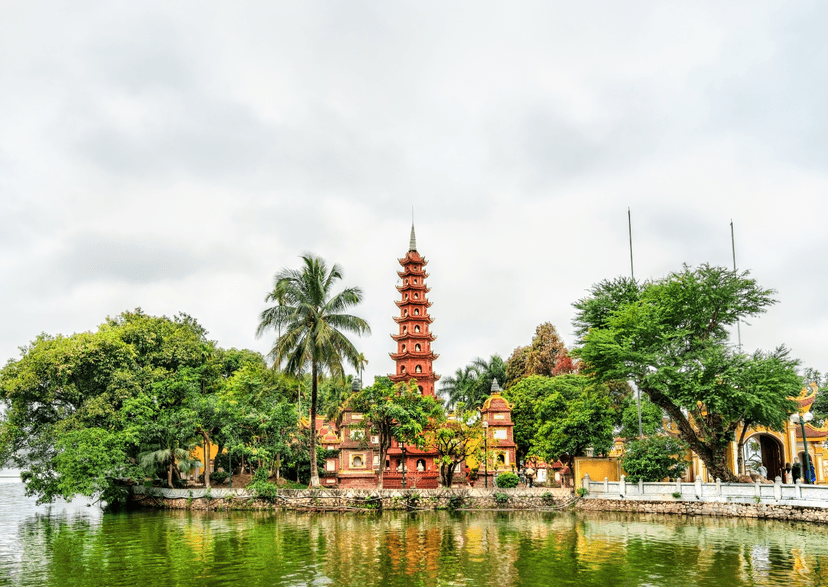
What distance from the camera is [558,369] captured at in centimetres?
6456

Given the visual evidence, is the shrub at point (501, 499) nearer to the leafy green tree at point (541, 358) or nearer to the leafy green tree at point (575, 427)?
the leafy green tree at point (575, 427)

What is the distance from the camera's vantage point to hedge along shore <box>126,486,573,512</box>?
117 ft

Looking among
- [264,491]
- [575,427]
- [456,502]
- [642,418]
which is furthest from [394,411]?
[642,418]

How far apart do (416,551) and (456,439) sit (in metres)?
19.4

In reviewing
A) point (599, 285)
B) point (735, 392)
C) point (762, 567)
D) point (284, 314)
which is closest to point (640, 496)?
point (735, 392)

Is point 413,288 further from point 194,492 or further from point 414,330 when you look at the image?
point 194,492

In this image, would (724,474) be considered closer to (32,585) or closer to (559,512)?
(559,512)

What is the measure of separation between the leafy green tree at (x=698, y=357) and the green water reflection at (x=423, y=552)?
19.8 ft

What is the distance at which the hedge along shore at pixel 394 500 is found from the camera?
3556cm

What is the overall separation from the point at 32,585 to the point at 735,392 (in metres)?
28.7

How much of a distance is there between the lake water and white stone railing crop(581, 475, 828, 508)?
1.73 m

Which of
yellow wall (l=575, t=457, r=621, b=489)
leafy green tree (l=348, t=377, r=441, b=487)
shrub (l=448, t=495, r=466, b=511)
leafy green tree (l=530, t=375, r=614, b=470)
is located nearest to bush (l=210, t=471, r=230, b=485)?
leafy green tree (l=348, t=377, r=441, b=487)

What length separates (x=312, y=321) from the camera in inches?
1473

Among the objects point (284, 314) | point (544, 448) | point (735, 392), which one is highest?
point (284, 314)
